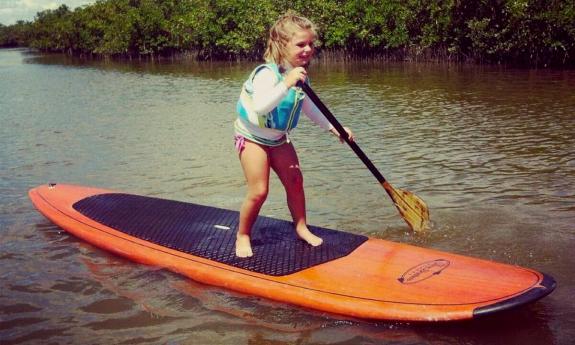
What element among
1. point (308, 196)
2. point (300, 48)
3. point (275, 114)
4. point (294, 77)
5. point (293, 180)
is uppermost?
point (300, 48)

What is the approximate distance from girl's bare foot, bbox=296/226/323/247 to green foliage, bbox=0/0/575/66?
21.9 metres

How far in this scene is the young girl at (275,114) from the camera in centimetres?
372

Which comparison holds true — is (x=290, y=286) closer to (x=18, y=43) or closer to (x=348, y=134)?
(x=348, y=134)

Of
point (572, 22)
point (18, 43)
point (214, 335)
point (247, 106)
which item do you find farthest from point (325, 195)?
point (18, 43)

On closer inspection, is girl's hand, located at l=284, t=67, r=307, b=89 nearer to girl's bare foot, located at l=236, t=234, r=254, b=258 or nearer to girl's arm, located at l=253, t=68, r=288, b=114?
girl's arm, located at l=253, t=68, r=288, b=114

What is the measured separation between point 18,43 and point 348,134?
537 feet

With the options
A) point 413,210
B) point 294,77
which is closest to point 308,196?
point 413,210

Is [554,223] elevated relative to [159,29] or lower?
lower

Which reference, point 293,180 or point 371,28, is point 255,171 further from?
point 371,28

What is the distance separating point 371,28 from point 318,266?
32.1 meters

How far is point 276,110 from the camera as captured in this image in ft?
12.7

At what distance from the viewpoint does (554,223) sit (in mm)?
5184

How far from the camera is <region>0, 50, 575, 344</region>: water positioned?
348 cm

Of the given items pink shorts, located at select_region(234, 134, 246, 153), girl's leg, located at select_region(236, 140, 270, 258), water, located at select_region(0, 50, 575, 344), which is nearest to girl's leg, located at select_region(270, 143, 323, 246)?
girl's leg, located at select_region(236, 140, 270, 258)
